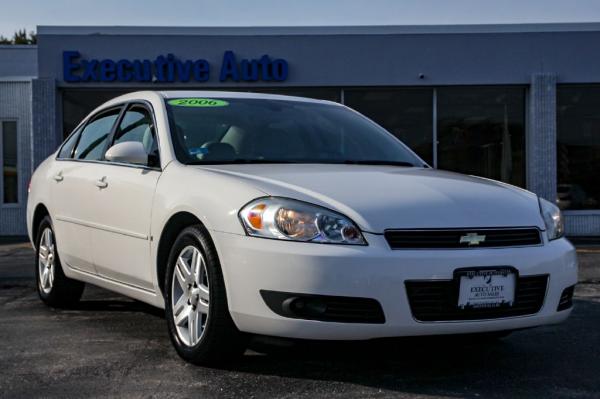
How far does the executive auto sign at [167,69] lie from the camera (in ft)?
51.4

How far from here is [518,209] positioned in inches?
170

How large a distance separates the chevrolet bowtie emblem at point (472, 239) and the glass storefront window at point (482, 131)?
12269mm

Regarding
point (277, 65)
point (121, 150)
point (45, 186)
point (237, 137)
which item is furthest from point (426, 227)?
point (277, 65)

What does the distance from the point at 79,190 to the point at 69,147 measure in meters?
0.89

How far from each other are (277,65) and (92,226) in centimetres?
1069

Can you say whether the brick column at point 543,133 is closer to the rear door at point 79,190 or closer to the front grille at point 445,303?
the rear door at point 79,190

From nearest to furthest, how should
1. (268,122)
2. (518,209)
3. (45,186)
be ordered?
(518,209) → (268,122) → (45,186)

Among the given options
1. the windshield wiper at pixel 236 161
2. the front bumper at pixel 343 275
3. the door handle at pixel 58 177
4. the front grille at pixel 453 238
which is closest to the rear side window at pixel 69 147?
the door handle at pixel 58 177

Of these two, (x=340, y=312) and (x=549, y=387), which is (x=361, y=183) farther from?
(x=549, y=387)

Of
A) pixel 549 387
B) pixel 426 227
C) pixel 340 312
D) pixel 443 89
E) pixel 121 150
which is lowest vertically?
pixel 549 387

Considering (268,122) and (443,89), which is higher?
(443,89)

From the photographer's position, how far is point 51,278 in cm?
643

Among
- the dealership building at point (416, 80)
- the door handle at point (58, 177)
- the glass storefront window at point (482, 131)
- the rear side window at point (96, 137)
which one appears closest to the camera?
the rear side window at point (96, 137)

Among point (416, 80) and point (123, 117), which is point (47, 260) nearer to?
point (123, 117)
